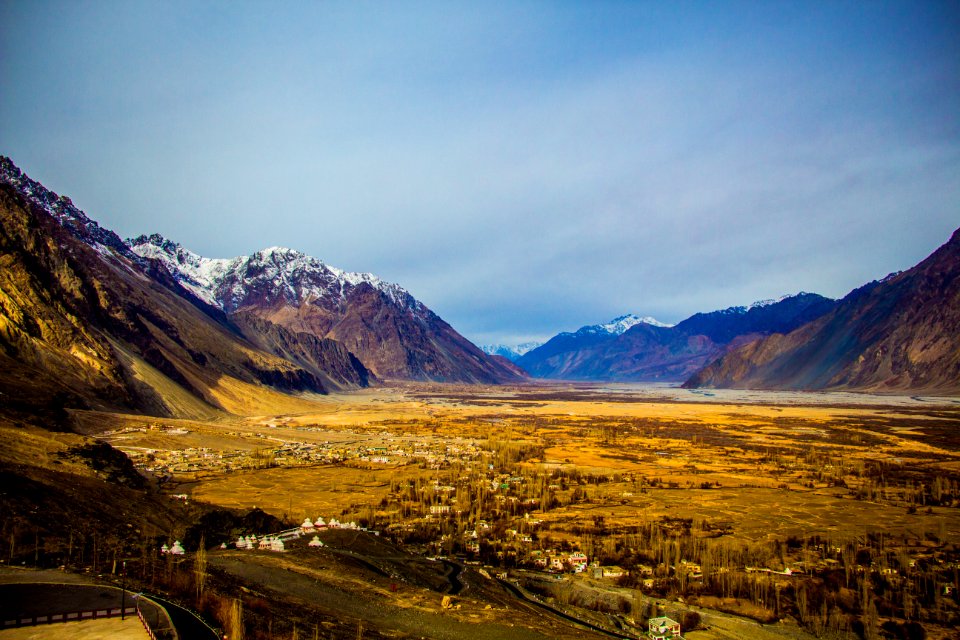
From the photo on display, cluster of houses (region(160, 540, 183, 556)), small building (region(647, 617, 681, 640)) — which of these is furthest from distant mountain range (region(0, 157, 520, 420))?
small building (region(647, 617, 681, 640))

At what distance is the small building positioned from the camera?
20016mm

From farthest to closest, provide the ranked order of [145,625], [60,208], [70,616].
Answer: [60,208]
[70,616]
[145,625]

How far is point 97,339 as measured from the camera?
78.1 meters

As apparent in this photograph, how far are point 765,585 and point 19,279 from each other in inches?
3190

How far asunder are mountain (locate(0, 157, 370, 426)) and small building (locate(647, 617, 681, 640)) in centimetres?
3997

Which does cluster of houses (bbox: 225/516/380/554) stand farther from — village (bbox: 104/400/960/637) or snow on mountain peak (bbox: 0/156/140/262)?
snow on mountain peak (bbox: 0/156/140/262)

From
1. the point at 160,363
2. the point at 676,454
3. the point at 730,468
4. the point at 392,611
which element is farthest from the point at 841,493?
the point at 160,363

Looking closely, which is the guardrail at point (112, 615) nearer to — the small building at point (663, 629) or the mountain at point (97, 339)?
the small building at point (663, 629)

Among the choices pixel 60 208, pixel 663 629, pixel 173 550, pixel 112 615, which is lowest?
pixel 663 629

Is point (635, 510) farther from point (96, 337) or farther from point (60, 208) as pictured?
point (60, 208)

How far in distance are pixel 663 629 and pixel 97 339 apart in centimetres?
8083

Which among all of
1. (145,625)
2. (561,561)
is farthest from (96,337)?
(145,625)

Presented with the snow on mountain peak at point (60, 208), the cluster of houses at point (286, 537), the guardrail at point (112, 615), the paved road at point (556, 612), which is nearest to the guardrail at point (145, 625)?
the guardrail at point (112, 615)

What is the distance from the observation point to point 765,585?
2430 centimetres
